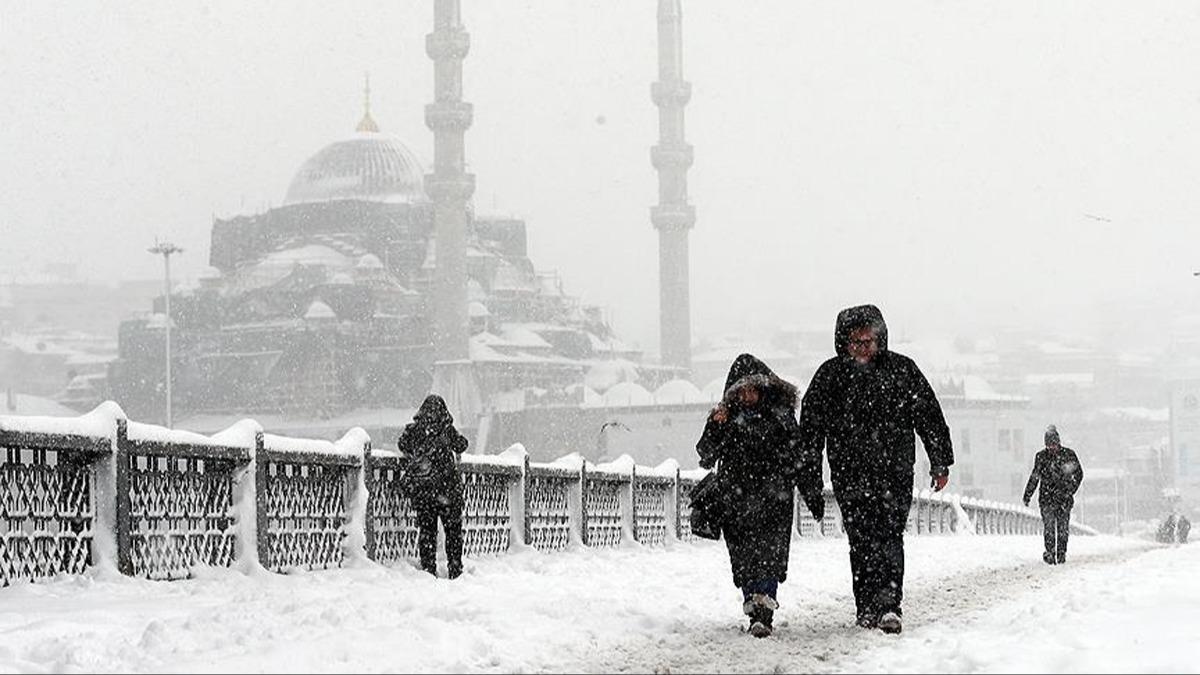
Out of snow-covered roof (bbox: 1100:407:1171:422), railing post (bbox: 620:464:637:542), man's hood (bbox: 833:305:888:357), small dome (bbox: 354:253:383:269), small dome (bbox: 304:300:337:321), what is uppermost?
small dome (bbox: 354:253:383:269)

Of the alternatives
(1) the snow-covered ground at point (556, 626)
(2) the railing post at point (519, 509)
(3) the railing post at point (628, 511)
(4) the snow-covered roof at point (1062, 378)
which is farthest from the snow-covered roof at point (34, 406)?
(1) the snow-covered ground at point (556, 626)

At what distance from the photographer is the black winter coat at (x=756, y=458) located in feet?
23.4

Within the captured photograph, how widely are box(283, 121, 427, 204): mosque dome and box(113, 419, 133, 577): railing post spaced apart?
321 feet

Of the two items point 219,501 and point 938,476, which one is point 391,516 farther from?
point 938,476

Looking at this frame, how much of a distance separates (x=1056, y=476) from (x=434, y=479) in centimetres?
686

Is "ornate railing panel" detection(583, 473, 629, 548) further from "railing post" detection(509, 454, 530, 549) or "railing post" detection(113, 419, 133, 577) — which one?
"railing post" detection(113, 419, 133, 577)

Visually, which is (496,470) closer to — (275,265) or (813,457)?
(813,457)

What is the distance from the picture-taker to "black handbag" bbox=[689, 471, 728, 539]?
7258mm

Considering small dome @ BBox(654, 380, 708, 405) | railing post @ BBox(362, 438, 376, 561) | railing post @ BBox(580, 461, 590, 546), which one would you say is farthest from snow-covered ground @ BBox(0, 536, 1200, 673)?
small dome @ BBox(654, 380, 708, 405)

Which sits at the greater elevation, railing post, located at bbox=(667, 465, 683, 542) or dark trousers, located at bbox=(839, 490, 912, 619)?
dark trousers, located at bbox=(839, 490, 912, 619)

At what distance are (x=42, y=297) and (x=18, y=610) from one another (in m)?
155

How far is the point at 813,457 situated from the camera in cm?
730

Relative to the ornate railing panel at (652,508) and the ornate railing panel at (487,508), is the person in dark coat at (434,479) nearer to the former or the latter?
the ornate railing panel at (487,508)

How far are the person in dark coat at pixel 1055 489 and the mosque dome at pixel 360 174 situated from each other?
91.8m
